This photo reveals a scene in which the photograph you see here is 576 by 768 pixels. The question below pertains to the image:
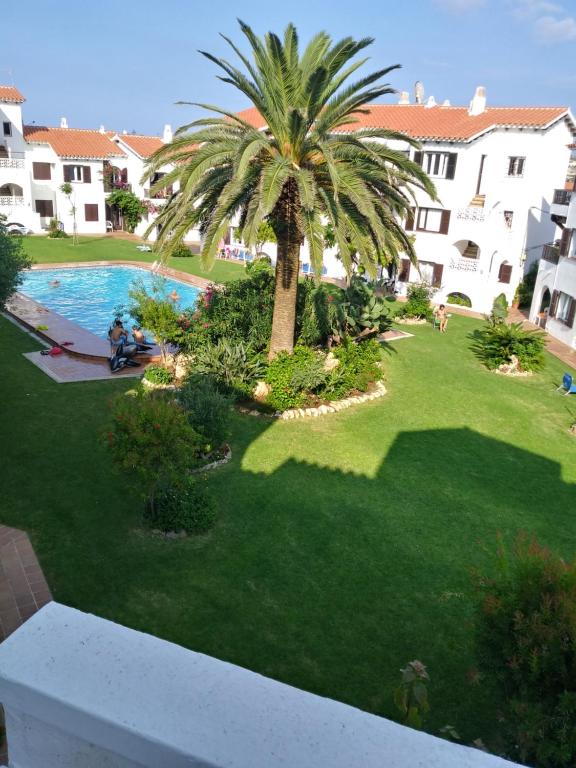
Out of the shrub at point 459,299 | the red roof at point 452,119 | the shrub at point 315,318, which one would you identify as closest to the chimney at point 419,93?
the red roof at point 452,119

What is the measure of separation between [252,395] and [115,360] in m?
4.90

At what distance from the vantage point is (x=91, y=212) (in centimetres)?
5122

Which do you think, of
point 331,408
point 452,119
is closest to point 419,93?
point 452,119

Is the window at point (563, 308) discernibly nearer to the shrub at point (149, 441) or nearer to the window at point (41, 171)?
the shrub at point (149, 441)

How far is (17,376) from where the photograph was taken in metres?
17.7

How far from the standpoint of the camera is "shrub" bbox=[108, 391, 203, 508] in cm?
994

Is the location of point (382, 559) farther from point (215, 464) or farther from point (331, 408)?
point (331, 408)

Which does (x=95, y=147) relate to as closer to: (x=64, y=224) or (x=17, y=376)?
(x=64, y=224)

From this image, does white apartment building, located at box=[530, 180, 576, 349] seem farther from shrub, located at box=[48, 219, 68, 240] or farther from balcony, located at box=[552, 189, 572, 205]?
shrub, located at box=[48, 219, 68, 240]

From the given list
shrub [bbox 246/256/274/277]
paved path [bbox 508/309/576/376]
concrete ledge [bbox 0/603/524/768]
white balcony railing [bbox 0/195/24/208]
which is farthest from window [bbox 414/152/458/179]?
concrete ledge [bbox 0/603/524/768]

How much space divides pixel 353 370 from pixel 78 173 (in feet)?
133

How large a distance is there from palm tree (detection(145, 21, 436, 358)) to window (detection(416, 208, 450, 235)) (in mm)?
20092

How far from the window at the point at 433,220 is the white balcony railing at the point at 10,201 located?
29891 millimetres

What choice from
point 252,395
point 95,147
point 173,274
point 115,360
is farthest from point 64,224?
point 252,395
